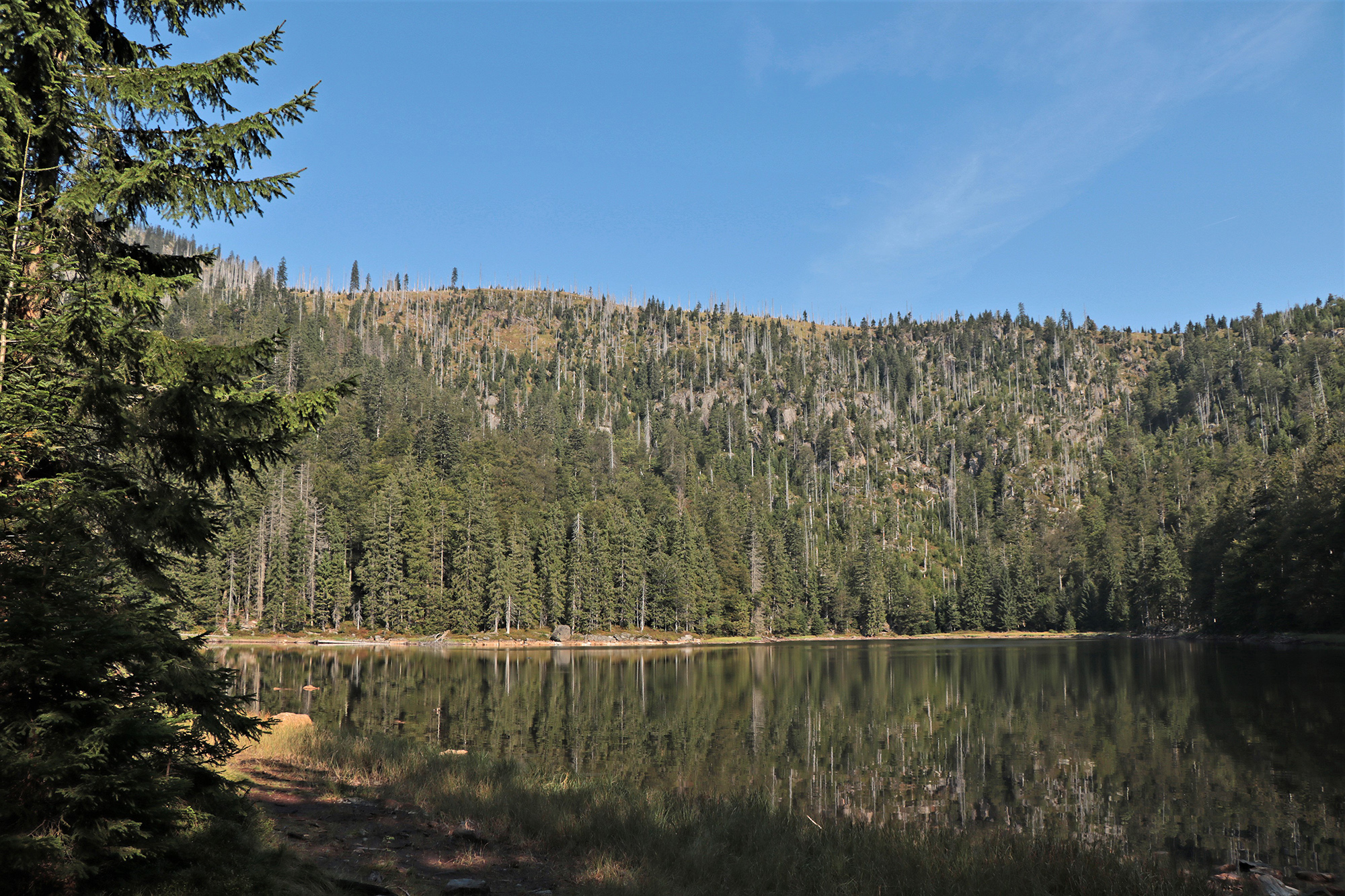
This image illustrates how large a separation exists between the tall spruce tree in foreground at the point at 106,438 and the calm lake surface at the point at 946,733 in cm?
1482

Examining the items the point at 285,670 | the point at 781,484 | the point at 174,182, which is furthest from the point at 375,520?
the point at 781,484

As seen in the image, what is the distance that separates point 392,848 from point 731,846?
565 cm

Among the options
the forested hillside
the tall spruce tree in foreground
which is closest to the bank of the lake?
the forested hillside

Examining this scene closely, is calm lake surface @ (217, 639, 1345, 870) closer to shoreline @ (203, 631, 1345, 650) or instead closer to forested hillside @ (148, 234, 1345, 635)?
shoreline @ (203, 631, 1345, 650)

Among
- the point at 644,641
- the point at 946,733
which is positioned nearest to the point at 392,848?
the point at 946,733

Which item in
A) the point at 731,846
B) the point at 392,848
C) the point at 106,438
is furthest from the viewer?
the point at 731,846

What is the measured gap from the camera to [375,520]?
330ft

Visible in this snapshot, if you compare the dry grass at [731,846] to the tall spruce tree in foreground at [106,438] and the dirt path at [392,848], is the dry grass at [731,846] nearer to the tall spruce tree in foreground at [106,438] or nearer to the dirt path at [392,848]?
the dirt path at [392,848]

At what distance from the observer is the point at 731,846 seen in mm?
13625

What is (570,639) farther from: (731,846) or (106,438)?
(106,438)

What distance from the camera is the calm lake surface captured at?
19.7 metres

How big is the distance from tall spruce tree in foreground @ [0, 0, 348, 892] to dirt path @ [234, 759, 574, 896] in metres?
2.94

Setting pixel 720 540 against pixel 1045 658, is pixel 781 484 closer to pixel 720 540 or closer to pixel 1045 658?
pixel 720 540

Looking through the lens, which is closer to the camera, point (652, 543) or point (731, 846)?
point (731, 846)
